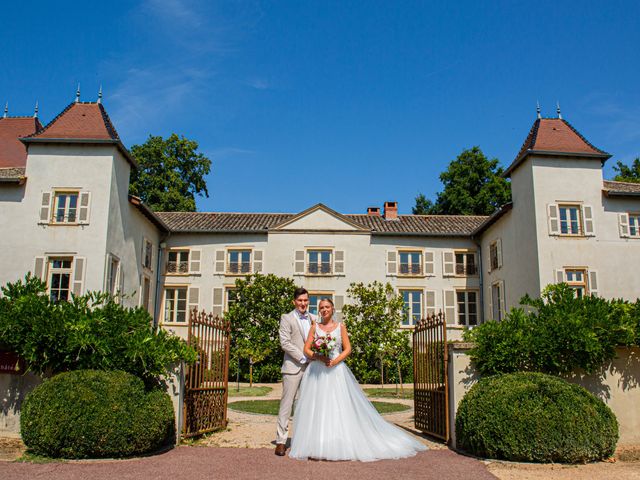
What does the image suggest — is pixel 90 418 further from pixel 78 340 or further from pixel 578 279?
pixel 578 279

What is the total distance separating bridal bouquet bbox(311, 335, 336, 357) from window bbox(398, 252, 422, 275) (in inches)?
866

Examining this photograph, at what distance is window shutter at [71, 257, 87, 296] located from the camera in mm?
19969

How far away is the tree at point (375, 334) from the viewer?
2395cm

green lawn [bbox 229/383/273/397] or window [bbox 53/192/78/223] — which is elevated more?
window [bbox 53/192/78/223]

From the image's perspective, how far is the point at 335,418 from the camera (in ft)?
24.0

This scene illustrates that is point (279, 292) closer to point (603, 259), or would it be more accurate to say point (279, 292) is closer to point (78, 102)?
point (78, 102)

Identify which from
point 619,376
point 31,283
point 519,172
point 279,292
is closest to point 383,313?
point 279,292

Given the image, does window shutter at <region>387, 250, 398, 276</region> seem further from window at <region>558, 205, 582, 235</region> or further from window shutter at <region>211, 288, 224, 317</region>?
window at <region>558, 205, 582, 235</region>

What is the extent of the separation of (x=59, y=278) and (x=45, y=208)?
2.57 metres

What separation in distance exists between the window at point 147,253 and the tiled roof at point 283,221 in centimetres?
205

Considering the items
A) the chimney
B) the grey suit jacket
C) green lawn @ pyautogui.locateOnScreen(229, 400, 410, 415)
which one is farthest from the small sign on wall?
the chimney

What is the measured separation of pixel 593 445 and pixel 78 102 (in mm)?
21672

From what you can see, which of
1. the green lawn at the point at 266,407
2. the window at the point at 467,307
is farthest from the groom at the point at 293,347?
the window at the point at 467,307

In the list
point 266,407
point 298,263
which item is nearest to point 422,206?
point 298,263
